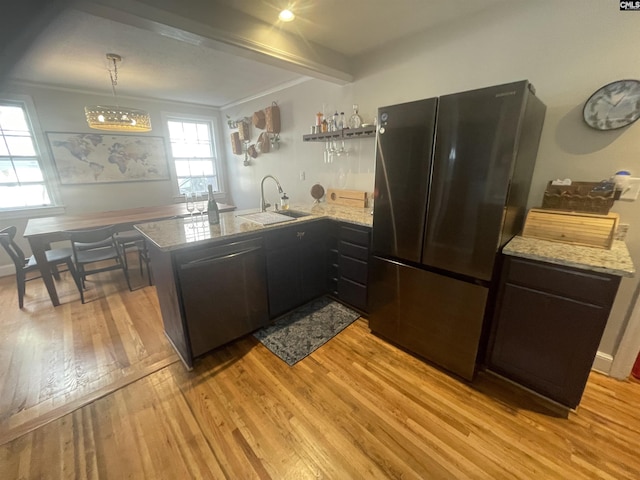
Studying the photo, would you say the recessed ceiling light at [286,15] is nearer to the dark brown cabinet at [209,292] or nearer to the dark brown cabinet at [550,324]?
the dark brown cabinet at [209,292]

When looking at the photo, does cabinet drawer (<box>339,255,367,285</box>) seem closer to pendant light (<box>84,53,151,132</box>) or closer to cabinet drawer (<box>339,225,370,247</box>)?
cabinet drawer (<box>339,225,370,247</box>)

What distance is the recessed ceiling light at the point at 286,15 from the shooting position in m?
1.78

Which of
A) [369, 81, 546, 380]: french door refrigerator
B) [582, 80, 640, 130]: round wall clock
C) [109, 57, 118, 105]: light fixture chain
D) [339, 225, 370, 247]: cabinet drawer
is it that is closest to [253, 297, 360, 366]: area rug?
[369, 81, 546, 380]: french door refrigerator

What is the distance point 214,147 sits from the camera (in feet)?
16.9

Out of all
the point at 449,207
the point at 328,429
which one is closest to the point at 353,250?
the point at 449,207

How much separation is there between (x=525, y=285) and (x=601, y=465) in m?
0.88

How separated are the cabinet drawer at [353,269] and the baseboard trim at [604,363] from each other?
1.68 m

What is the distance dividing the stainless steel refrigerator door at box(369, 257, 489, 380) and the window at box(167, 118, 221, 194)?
4309 mm

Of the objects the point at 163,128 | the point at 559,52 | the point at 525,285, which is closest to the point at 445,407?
the point at 525,285

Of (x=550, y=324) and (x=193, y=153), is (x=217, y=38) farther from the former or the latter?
(x=193, y=153)

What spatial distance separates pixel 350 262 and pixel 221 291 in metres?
1.13

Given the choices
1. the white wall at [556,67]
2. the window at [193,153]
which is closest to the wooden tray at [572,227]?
the white wall at [556,67]

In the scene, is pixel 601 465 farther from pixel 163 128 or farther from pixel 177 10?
pixel 163 128

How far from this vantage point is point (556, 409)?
1516 millimetres
